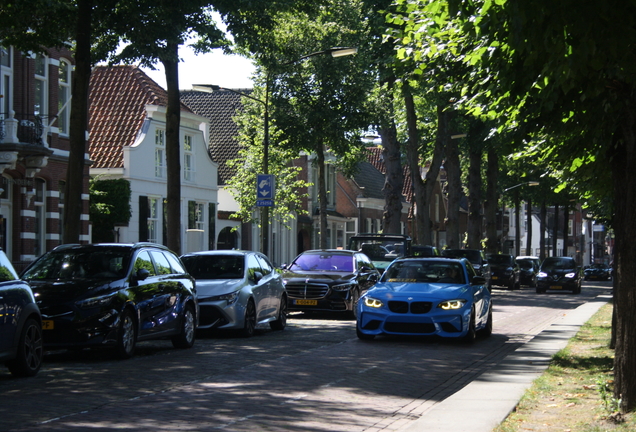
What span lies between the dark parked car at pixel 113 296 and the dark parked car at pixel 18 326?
1053 mm

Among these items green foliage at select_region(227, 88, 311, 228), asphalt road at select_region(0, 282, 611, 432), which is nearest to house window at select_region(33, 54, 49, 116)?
green foliage at select_region(227, 88, 311, 228)

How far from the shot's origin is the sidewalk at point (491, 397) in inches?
319

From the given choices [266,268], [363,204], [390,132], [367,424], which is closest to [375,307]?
[266,268]

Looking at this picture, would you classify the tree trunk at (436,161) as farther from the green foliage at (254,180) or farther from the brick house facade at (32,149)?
the brick house facade at (32,149)

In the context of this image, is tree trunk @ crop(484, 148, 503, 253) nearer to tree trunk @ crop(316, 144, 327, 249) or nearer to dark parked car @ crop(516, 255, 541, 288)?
dark parked car @ crop(516, 255, 541, 288)

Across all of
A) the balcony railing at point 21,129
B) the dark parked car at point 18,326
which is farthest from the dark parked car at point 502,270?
the dark parked car at point 18,326

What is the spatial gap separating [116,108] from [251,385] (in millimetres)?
30731

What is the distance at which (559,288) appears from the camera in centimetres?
4397

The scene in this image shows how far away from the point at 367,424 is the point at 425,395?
2.10 m

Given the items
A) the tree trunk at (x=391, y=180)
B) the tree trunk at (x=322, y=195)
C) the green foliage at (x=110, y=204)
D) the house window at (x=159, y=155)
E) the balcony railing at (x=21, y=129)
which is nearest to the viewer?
the balcony railing at (x=21, y=129)

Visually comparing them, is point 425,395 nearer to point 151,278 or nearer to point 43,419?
point 43,419

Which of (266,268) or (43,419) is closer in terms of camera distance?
(43,419)

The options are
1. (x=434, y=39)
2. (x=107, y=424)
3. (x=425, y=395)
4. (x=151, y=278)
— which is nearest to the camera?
(x=107, y=424)

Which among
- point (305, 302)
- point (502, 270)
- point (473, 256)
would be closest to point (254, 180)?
point (473, 256)
